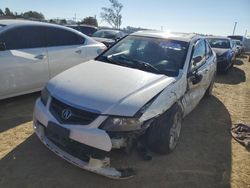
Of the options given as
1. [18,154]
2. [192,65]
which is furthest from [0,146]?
[192,65]

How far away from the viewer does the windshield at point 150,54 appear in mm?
3799

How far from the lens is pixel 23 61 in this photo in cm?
466

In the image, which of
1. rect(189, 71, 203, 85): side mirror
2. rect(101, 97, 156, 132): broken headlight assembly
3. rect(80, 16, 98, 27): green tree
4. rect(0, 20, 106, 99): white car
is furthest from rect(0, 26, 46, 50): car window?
rect(80, 16, 98, 27): green tree

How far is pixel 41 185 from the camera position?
9.08 ft

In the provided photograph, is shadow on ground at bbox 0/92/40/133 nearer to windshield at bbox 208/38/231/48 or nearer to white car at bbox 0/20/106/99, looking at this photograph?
white car at bbox 0/20/106/99

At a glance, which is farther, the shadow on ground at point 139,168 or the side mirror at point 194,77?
the side mirror at point 194,77

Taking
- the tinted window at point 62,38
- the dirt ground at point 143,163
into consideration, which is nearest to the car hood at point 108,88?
the dirt ground at point 143,163

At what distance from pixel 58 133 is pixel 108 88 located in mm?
783

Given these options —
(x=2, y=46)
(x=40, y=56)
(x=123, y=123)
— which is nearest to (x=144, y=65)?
(x=123, y=123)

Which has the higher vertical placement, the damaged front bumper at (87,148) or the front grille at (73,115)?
the front grille at (73,115)

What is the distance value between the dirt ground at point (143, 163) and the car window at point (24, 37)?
118cm

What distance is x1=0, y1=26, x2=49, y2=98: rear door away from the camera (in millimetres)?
4465

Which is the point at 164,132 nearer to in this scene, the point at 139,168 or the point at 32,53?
the point at 139,168

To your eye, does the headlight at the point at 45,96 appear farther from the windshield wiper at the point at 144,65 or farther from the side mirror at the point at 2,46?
the side mirror at the point at 2,46
